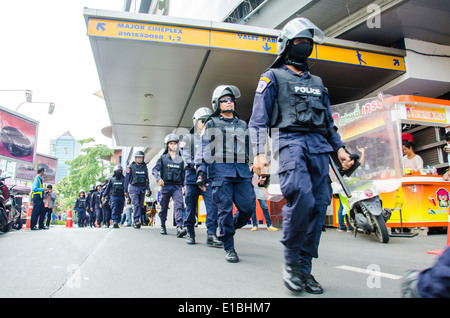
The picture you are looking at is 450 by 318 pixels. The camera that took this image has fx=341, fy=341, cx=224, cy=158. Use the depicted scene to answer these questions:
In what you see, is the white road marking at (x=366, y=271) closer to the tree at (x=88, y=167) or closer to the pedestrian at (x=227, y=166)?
the pedestrian at (x=227, y=166)

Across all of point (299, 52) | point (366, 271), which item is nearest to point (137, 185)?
point (366, 271)

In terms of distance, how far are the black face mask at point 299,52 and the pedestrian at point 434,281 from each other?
188 cm

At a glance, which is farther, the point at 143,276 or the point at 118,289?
the point at 143,276

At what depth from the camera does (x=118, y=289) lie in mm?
2453

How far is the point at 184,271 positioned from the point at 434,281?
2234 millimetres

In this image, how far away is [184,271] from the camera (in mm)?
3133

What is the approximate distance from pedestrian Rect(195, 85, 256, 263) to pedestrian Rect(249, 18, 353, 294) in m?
1.33

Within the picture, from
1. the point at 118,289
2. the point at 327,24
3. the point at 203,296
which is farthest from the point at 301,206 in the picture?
the point at 327,24

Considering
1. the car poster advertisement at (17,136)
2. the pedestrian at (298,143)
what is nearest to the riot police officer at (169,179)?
the pedestrian at (298,143)

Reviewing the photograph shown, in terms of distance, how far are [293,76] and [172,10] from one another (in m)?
17.3

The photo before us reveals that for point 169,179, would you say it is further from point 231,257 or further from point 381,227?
point 381,227
